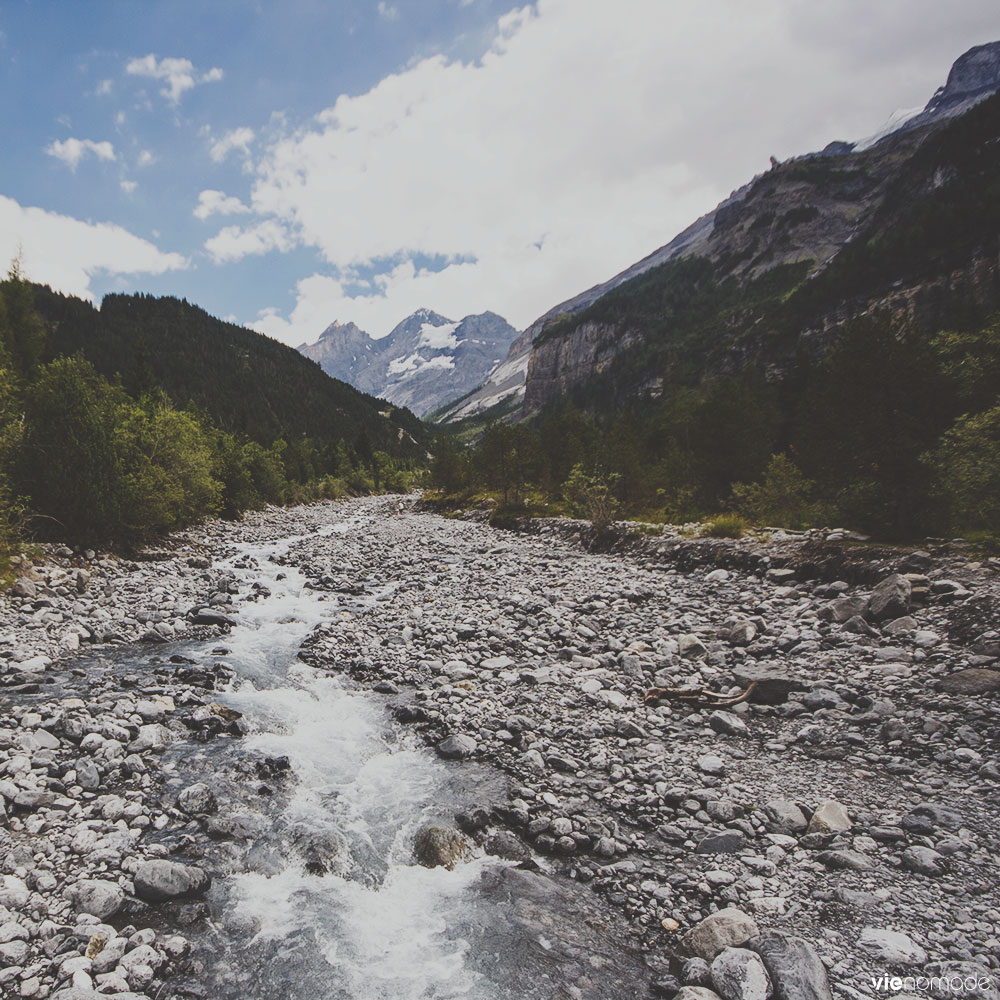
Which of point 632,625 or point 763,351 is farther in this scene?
point 763,351

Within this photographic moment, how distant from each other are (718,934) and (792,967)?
64 cm

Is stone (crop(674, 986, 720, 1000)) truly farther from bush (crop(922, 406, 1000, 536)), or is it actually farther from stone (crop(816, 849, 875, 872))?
bush (crop(922, 406, 1000, 536))

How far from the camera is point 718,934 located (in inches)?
175

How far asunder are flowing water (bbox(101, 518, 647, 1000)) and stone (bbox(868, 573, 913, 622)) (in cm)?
920

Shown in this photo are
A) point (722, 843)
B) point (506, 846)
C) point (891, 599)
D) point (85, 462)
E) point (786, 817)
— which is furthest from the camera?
point (85, 462)

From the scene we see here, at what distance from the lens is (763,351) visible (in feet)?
404

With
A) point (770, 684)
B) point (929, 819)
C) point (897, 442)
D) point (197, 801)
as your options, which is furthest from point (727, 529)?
point (197, 801)

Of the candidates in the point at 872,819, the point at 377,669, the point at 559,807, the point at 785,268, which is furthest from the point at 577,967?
the point at 785,268

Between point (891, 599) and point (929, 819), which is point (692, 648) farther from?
point (929, 819)

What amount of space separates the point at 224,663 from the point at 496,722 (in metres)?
7.33

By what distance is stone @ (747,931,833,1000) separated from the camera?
150 inches

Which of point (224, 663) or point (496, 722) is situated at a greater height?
point (224, 663)

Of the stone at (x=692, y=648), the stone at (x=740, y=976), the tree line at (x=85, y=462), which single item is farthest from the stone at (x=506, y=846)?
the tree line at (x=85, y=462)

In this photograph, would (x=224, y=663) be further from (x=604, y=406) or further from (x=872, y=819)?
(x=604, y=406)
